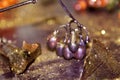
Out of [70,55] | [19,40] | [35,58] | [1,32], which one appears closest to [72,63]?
[70,55]

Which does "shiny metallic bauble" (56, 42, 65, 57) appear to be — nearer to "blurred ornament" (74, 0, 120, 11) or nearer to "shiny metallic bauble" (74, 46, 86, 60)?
"shiny metallic bauble" (74, 46, 86, 60)

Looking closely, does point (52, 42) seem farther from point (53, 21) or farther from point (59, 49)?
point (53, 21)

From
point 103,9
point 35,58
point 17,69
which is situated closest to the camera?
point 17,69

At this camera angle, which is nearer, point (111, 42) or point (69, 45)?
point (69, 45)

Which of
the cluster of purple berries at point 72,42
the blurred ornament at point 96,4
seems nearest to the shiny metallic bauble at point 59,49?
the cluster of purple berries at point 72,42

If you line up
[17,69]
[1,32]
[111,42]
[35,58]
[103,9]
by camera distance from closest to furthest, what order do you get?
[17,69] → [35,58] → [111,42] → [1,32] → [103,9]

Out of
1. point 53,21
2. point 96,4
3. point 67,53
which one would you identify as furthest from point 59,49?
point 96,4

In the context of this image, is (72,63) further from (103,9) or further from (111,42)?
(103,9)

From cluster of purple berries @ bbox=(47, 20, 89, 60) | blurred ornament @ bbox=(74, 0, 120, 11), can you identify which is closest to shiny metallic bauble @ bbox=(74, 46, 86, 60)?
cluster of purple berries @ bbox=(47, 20, 89, 60)
